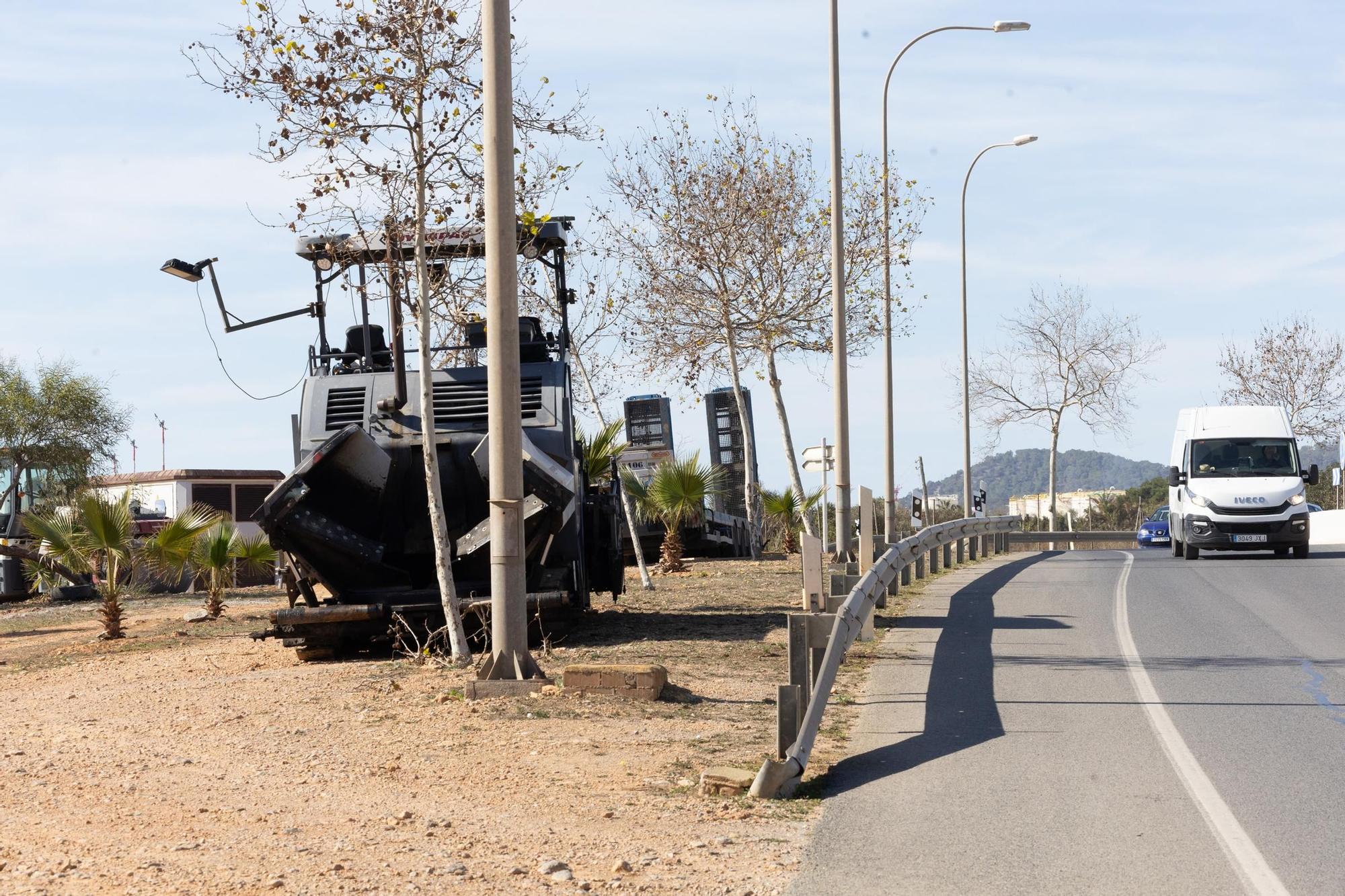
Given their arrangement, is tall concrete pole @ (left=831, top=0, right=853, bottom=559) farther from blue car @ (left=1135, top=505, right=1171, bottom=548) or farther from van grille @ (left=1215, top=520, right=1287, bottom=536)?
blue car @ (left=1135, top=505, right=1171, bottom=548)

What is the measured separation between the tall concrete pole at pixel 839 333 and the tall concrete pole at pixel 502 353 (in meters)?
7.84

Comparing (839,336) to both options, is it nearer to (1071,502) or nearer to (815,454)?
(815,454)

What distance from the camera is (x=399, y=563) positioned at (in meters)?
13.9

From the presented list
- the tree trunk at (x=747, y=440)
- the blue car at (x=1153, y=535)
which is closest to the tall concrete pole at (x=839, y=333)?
the tree trunk at (x=747, y=440)

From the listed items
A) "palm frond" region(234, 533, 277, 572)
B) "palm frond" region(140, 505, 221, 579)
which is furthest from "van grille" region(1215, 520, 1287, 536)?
"palm frond" region(140, 505, 221, 579)

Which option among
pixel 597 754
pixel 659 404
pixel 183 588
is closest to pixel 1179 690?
pixel 597 754

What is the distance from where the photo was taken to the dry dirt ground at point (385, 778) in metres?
5.82

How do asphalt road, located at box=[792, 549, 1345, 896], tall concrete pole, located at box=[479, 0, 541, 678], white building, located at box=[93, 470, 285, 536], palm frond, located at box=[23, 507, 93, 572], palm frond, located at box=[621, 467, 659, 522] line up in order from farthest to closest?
white building, located at box=[93, 470, 285, 536] → palm frond, located at box=[621, 467, 659, 522] → palm frond, located at box=[23, 507, 93, 572] → tall concrete pole, located at box=[479, 0, 541, 678] → asphalt road, located at box=[792, 549, 1345, 896]

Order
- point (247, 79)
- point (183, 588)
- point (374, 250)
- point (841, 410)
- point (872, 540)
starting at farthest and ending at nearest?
point (183, 588)
point (841, 410)
point (872, 540)
point (374, 250)
point (247, 79)

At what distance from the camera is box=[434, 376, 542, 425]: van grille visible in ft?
45.1

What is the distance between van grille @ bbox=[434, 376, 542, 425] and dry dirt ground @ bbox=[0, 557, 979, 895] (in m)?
2.34

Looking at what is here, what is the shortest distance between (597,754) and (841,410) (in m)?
10.1

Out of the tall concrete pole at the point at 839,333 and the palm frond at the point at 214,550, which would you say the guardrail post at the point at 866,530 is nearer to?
the tall concrete pole at the point at 839,333

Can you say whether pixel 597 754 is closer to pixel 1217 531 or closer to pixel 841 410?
pixel 841 410
